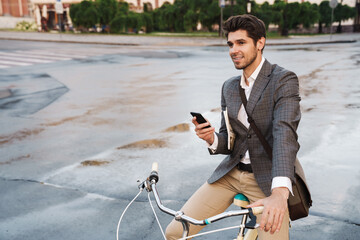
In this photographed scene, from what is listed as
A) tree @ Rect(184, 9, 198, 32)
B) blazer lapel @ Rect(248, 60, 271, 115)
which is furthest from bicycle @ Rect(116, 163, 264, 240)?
tree @ Rect(184, 9, 198, 32)

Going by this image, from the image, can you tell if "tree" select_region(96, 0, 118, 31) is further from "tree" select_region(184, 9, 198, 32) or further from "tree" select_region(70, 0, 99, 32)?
"tree" select_region(184, 9, 198, 32)

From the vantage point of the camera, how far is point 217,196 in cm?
254

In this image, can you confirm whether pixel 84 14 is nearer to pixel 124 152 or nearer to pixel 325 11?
pixel 325 11

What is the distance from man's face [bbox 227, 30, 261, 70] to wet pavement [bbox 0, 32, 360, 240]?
220cm

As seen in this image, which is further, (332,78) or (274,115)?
(332,78)

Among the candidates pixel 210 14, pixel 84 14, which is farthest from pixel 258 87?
pixel 84 14

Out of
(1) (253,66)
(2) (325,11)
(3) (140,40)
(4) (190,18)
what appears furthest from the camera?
(2) (325,11)

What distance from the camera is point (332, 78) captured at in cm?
1418

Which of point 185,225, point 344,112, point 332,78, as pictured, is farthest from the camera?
point 332,78

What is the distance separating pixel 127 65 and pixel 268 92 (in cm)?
1705

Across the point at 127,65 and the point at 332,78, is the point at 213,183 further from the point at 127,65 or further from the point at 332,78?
the point at 127,65

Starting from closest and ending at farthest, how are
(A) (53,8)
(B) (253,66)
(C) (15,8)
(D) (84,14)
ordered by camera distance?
(B) (253,66) → (D) (84,14) → (C) (15,8) → (A) (53,8)

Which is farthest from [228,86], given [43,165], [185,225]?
[43,165]

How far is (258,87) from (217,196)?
0.72 meters
